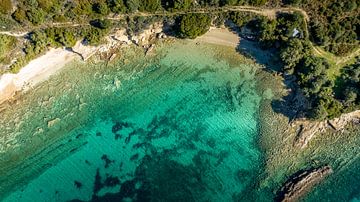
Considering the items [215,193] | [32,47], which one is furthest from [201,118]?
[32,47]

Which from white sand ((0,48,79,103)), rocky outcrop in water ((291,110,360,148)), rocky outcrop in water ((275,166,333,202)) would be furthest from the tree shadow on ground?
white sand ((0,48,79,103))

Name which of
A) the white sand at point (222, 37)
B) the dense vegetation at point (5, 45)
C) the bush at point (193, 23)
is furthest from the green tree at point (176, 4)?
the dense vegetation at point (5, 45)

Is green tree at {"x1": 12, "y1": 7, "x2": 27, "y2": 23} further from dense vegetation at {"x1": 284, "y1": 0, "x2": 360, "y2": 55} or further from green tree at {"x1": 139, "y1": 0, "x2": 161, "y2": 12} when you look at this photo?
dense vegetation at {"x1": 284, "y1": 0, "x2": 360, "y2": 55}

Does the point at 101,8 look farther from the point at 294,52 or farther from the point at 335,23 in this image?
the point at 335,23

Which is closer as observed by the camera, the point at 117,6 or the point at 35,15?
the point at 35,15

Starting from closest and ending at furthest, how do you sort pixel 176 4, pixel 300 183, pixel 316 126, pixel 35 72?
pixel 300 183, pixel 176 4, pixel 35 72, pixel 316 126

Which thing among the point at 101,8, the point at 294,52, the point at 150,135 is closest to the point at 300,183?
the point at 294,52

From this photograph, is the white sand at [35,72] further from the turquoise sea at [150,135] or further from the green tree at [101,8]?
the green tree at [101,8]

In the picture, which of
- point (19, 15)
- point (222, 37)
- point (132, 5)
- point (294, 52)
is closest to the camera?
point (19, 15)
